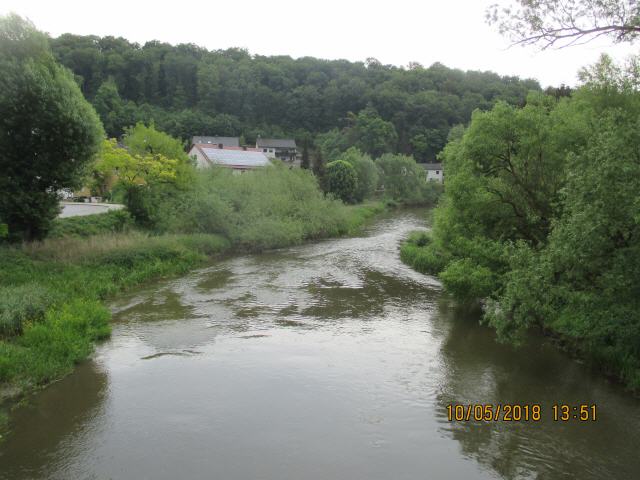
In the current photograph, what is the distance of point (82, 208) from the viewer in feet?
92.9

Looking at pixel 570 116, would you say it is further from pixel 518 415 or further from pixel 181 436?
pixel 181 436

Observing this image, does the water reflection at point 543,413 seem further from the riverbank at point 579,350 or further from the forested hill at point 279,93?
the forested hill at point 279,93

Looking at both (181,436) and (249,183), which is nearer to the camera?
(181,436)

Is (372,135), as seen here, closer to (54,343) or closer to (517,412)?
(54,343)

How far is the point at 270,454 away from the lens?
8.77 meters

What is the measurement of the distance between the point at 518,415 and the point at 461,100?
10544 cm

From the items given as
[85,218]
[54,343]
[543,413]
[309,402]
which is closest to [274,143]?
[85,218]

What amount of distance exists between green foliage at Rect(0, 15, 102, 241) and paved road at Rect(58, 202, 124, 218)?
6.54 metres

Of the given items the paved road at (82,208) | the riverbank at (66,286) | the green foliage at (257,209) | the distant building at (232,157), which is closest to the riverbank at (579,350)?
the riverbank at (66,286)

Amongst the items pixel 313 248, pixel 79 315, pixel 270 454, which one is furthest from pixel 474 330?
pixel 313 248

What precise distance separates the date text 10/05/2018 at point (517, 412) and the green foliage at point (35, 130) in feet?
56.7

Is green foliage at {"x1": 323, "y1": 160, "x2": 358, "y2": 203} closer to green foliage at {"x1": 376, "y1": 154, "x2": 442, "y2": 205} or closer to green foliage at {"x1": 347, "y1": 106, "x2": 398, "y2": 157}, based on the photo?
green foliage at {"x1": 376, "y1": 154, "x2": 442, "y2": 205}

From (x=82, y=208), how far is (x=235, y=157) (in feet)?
103

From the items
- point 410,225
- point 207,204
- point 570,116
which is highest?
point 570,116
